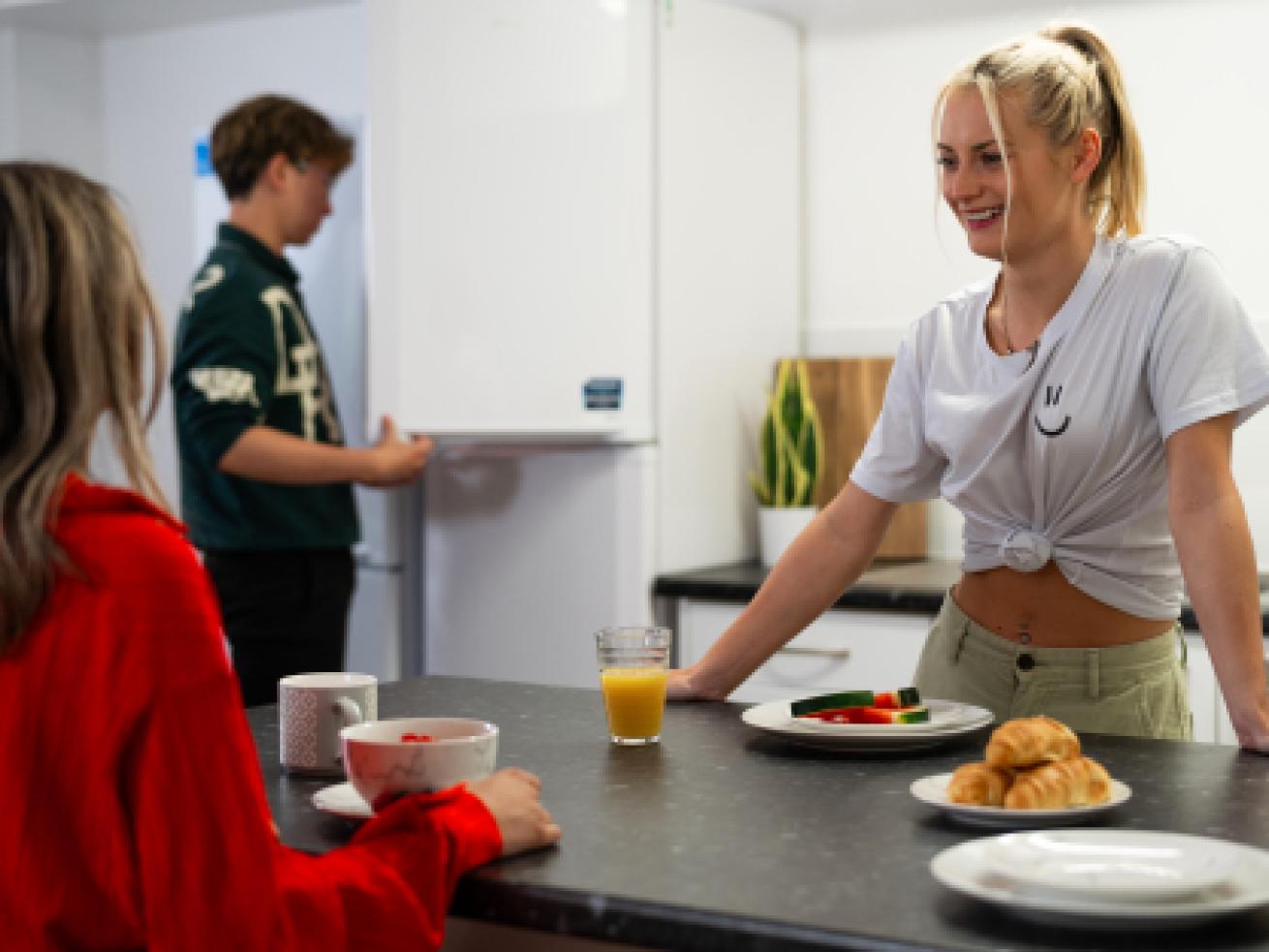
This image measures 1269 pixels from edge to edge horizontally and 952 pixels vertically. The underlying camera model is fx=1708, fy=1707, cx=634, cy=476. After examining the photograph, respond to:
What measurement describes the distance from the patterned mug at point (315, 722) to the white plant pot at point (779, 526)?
1.84 meters

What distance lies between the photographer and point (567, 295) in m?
3.17

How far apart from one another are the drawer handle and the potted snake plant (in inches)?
11.9

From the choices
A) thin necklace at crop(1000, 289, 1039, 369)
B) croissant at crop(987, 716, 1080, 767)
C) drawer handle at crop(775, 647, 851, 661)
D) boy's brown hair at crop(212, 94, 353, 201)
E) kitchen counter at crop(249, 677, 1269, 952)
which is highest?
boy's brown hair at crop(212, 94, 353, 201)

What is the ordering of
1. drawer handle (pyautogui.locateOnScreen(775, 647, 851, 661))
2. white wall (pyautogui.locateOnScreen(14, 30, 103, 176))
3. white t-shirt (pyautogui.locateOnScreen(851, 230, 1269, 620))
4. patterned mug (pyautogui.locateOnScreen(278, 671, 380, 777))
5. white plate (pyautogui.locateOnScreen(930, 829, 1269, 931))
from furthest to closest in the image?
1. white wall (pyautogui.locateOnScreen(14, 30, 103, 176))
2. drawer handle (pyautogui.locateOnScreen(775, 647, 851, 661))
3. white t-shirt (pyautogui.locateOnScreen(851, 230, 1269, 620))
4. patterned mug (pyautogui.locateOnScreen(278, 671, 380, 777))
5. white plate (pyautogui.locateOnScreen(930, 829, 1269, 931))

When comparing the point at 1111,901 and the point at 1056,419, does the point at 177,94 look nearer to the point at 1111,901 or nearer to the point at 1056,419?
the point at 1056,419

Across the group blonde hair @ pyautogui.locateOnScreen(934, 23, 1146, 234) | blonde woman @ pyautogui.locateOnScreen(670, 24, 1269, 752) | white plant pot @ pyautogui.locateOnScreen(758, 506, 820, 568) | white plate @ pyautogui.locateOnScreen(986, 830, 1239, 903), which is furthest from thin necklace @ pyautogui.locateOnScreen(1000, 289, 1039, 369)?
white plant pot @ pyautogui.locateOnScreen(758, 506, 820, 568)

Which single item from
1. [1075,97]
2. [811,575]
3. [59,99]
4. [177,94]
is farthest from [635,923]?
[59,99]

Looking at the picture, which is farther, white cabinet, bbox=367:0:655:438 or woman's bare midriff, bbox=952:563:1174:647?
white cabinet, bbox=367:0:655:438

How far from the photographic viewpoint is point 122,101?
13.9ft

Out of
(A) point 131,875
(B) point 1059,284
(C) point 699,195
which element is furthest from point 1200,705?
(A) point 131,875

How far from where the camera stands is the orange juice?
1676 mm

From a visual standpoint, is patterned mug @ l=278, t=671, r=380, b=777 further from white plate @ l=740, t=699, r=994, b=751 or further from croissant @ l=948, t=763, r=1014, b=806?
croissant @ l=948, t=763, r=1014, b=806

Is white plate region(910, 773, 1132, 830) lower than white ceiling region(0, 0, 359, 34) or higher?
lower

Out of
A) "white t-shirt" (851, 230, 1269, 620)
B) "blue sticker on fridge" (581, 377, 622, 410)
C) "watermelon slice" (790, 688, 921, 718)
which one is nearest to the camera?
"watermelon slice" (790, 688, 921, 718)
